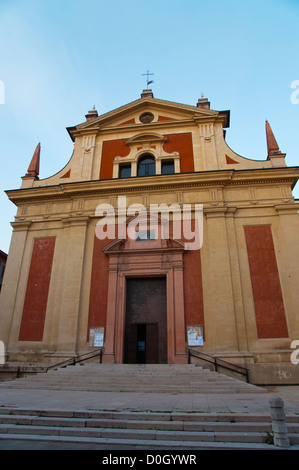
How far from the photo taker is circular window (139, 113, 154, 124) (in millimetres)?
18094

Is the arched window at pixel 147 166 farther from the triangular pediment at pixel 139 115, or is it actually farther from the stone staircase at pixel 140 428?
the stone staircase at pixel 140 428

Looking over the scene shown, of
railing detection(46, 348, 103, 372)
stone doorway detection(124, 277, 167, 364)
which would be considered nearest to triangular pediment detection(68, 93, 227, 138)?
stone doorway detection(124, 277, 167, 364)

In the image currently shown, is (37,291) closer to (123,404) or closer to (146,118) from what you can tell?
(123,404)

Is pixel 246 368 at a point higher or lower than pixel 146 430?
higher

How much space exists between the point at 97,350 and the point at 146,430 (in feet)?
26.5

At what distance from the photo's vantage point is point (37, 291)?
14.4m

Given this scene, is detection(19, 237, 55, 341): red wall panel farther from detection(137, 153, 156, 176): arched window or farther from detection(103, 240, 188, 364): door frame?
detection(137, 153, 156, 176): arched window

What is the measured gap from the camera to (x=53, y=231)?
15.6m

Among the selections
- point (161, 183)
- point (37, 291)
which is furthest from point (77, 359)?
point (161, 183)

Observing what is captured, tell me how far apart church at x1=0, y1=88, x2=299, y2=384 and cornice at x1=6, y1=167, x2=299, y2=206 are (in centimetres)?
6

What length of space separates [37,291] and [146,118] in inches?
465

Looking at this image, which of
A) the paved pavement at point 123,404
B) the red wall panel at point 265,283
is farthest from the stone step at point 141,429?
the red wall panel at point 265,283
